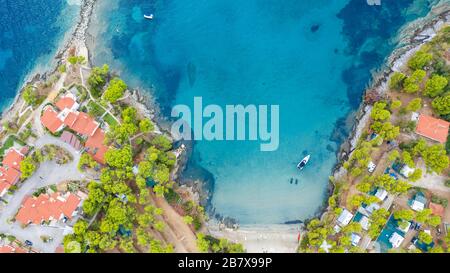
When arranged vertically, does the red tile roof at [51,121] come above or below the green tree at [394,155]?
above

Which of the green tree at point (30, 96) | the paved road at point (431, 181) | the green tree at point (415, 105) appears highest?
the green tree at point (30, 96)

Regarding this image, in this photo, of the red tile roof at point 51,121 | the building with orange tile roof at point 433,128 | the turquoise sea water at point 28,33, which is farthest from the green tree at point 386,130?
the turquoise sea water at point 28,33

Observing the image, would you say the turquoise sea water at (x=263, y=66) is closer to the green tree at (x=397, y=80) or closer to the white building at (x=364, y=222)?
the green tree at (x=397, y=80)

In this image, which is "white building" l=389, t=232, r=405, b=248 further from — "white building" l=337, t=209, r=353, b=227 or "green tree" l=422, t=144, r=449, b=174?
"green tree" l=422, t=144, r=449, b=174

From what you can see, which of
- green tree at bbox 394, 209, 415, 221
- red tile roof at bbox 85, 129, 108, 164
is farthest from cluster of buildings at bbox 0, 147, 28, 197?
green tree at bbox 394, 209, 415, 221

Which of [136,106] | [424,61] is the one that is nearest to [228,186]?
[136,106]
